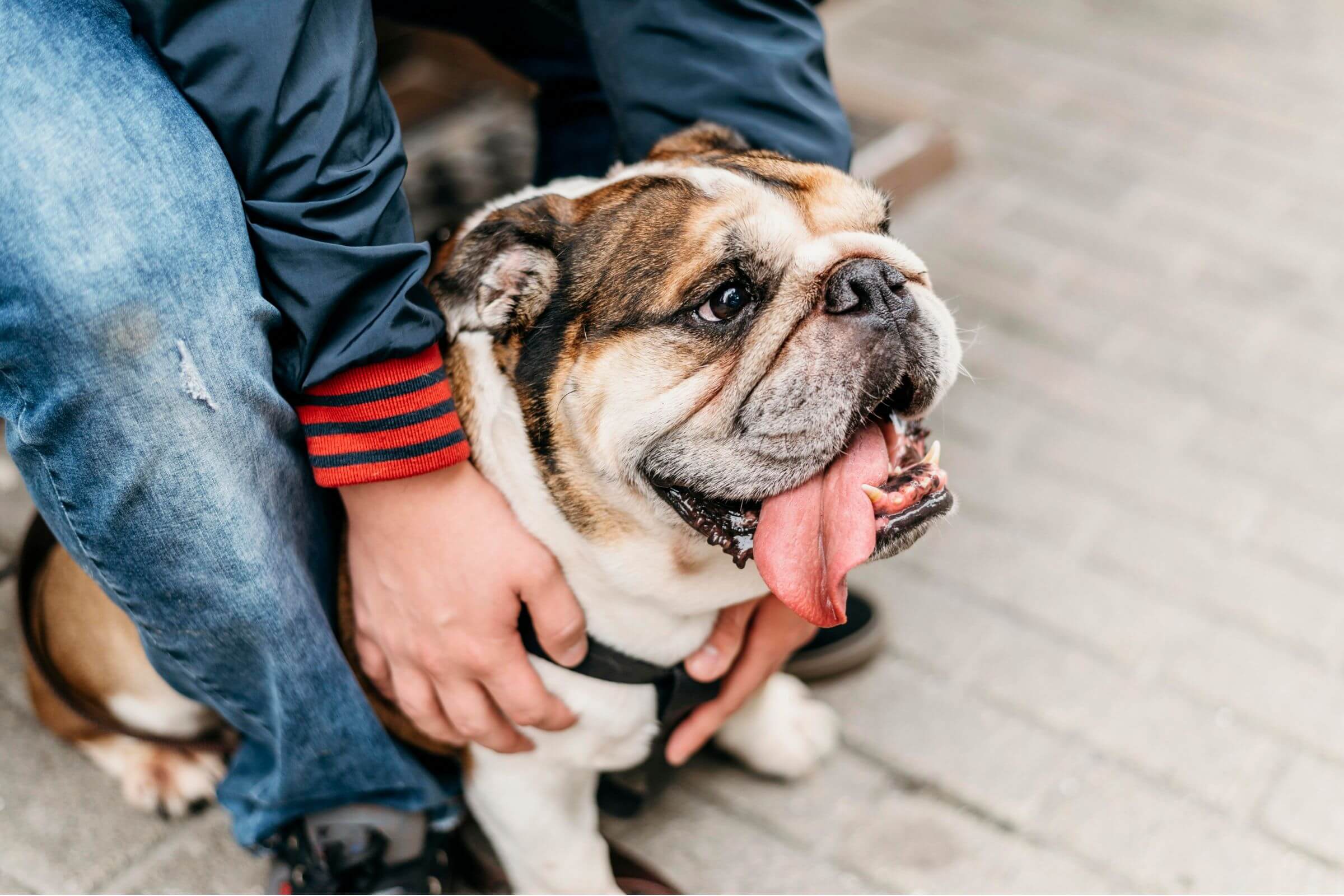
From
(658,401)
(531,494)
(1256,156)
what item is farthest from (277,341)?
(1256,156)

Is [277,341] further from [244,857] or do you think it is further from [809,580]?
[244,857]

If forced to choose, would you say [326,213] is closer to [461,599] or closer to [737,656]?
[461,599]

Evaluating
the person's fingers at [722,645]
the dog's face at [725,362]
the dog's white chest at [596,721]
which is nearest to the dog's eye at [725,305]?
the dog's face at [725,362]

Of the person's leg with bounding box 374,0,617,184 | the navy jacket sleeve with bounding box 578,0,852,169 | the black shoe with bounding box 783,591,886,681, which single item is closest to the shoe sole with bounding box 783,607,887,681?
the black shoe with bounding box 783,591,886,681

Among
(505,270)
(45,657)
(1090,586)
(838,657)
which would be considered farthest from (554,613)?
(1090,586)

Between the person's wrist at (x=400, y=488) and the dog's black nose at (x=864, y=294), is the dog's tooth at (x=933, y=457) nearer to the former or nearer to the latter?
the dog's black nose at (x=864, y=294)

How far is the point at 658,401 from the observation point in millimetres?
1690

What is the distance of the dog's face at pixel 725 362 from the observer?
1.65 meters

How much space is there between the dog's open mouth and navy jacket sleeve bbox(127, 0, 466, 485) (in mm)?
439

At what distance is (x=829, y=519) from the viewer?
1.67 m

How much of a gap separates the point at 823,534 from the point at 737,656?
482mm

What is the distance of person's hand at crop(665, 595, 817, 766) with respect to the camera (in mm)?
1986

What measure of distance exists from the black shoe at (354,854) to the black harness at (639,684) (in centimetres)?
38

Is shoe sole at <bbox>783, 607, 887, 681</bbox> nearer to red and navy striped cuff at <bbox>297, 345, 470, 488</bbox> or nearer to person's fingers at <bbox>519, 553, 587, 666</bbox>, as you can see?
person's fingers at <bbox>519, 553, 587, 666</bbox>
